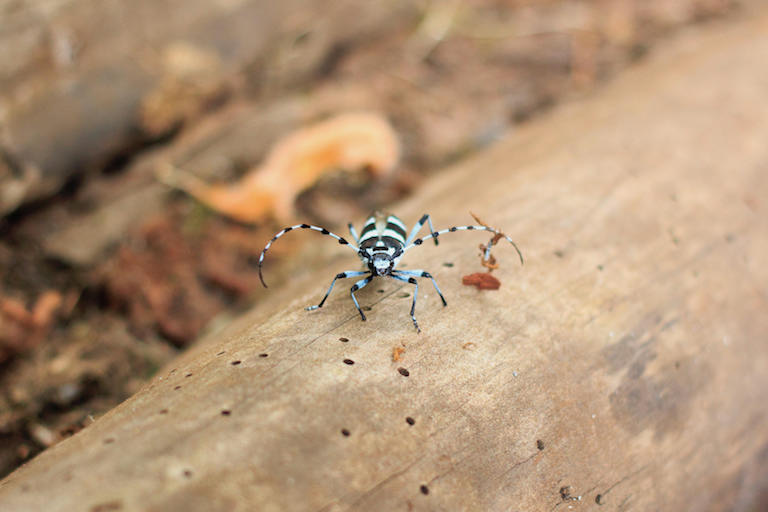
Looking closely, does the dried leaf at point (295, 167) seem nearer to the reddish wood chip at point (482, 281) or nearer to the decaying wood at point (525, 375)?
the decaying wood at point (525, 375)

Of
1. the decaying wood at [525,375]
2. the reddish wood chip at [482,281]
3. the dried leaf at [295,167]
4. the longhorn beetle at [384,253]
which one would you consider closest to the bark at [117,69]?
the dried leaf at [295,167]

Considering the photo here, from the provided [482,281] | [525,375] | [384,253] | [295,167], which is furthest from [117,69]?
[525,375]

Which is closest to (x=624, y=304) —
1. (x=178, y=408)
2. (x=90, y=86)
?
(x=178, y=408)

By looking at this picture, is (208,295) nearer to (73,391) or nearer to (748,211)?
(73,391)

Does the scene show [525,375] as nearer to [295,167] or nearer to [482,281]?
[482,281]

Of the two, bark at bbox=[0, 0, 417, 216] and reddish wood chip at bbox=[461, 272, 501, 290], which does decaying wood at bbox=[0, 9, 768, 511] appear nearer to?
reddish wood chip at bbox=[461, 272, 501, 290]

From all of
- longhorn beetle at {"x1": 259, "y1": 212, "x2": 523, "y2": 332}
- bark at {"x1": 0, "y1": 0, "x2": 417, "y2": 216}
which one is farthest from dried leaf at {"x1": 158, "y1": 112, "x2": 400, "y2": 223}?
longhorn beetle at {"x1": 259, "y1": 212, "x2": 523, "y2": 332}
